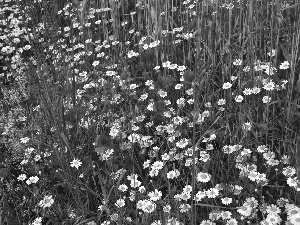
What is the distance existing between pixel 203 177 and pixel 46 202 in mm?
688

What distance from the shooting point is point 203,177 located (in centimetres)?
198

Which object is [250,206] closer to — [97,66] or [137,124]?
[137,124]

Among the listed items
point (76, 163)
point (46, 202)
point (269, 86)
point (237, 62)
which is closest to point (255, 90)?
point (269, 86)

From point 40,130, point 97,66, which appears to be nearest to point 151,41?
point 97,66

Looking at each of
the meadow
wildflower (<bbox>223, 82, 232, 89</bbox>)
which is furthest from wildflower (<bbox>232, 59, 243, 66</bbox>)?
wildflower (<bbox>223, 82, 232, 89</bbox>)

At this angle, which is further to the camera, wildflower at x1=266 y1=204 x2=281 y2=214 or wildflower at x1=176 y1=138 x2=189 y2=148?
wildflower at x1=176 y1=138 x2=189 y2=148

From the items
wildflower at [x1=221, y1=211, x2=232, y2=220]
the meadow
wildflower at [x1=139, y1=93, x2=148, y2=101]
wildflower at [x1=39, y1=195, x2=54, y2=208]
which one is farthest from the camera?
wildflower at [x1=139, y1=93, x2=148, y2=101]

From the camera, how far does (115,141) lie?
7.82 ft

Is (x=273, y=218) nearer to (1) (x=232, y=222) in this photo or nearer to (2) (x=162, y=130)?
(1) (x=232, y=222)

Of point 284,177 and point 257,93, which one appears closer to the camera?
point 284,177

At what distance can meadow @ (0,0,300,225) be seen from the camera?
195cm

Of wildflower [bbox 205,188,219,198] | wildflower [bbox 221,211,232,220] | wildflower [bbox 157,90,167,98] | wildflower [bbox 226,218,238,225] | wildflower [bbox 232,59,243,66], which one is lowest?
wildflower [bbox 226,218,238,225]

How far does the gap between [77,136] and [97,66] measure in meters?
→ 0.72

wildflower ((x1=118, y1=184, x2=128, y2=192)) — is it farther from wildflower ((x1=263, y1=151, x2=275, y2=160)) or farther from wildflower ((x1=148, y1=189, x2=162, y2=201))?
wildflower ((x1=263, y1=151, x2=275, y2=160))
